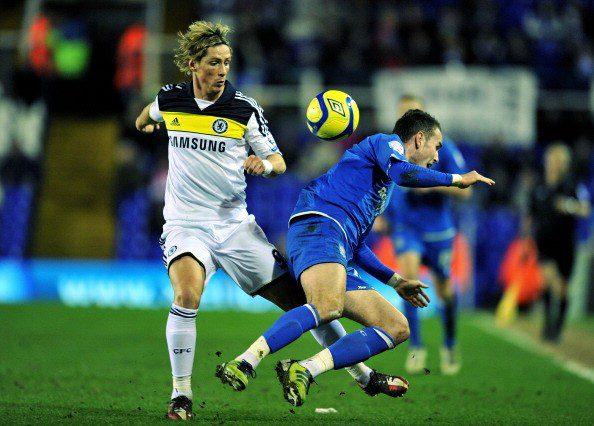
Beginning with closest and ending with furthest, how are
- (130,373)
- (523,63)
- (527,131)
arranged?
(130,373), (527,131), (523,63)

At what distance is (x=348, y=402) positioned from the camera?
7707mm

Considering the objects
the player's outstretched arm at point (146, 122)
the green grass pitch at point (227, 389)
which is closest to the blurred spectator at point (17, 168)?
the green grass pitch at point (227, 389)

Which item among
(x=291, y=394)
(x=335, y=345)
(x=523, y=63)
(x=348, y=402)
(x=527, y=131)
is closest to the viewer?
(x=291, y=394)

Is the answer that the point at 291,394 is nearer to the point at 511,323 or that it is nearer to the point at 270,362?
the point at 270,362

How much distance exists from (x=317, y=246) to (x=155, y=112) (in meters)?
1.49

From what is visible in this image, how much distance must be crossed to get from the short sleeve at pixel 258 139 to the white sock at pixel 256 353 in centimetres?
137

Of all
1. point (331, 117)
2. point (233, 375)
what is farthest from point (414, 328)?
point (233, 375)

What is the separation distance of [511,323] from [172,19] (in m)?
11.6

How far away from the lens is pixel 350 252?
679cm

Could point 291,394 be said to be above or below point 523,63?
below

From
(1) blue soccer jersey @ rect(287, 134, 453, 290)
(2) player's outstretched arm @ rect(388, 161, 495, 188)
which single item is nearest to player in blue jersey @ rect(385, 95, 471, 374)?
(1) blue soccer jersey @ rect(287, 134, 453, 290)

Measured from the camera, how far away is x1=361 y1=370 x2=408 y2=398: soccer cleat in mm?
6609

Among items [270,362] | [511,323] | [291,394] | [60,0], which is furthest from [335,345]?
[60,0]

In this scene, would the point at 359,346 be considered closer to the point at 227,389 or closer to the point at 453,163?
the point at 227,389
